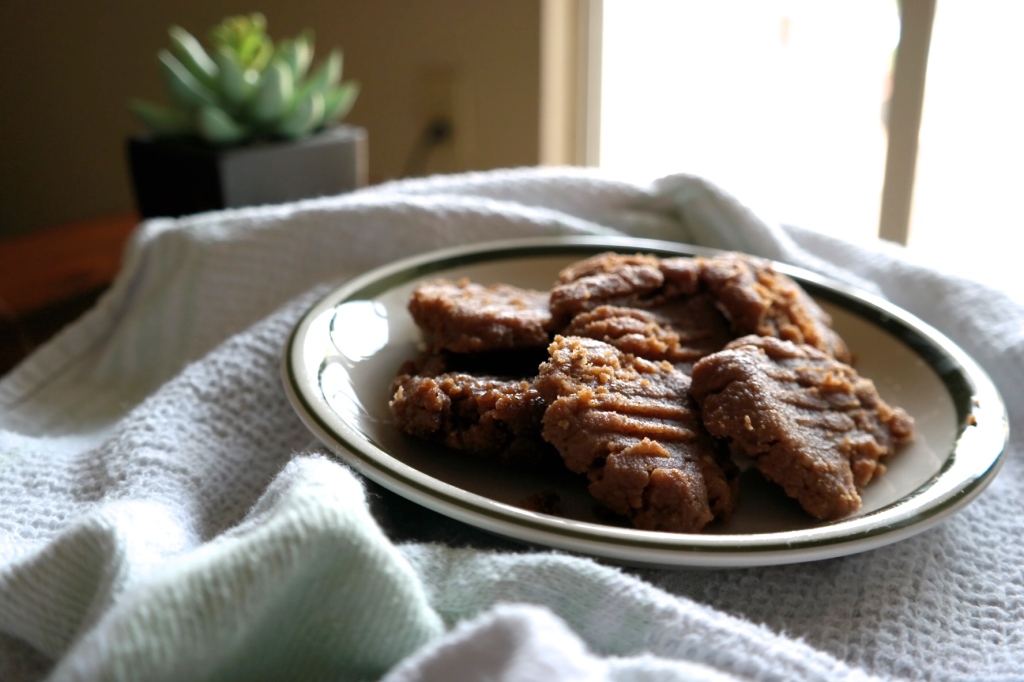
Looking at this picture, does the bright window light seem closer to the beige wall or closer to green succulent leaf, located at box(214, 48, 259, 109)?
the beige wall

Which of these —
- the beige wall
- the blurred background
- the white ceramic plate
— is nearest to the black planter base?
Answer: the blurred background

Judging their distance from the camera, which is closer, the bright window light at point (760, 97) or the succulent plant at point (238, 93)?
the succulent plant at point (238, 93)

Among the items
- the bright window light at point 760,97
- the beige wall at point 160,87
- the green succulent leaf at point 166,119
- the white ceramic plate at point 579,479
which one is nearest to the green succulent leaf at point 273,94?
the green succulent leaf at point 166,119

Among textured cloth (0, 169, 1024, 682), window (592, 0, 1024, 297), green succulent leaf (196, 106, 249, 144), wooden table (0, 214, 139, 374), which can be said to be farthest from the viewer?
→ window (592, 0, 1024, 297)

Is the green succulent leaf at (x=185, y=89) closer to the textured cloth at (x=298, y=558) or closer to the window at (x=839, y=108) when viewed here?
the textured cloth at (x=298, y=558)

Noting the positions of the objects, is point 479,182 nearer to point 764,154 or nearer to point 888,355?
point 888,355

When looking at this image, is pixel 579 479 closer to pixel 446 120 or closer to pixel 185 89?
pixel 185 89
